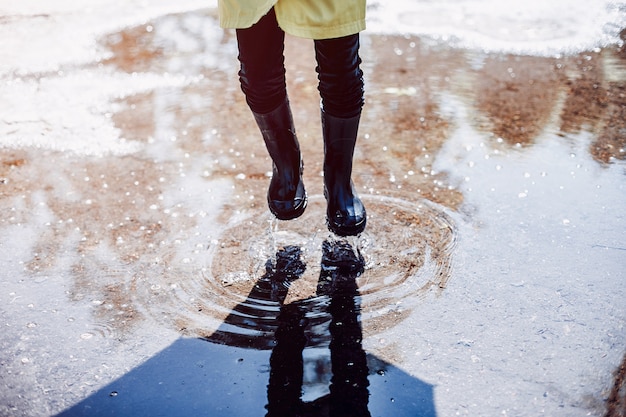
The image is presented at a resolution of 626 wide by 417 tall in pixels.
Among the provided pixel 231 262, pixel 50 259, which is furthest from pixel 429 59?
pixel 50 259

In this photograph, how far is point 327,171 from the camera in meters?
2.24

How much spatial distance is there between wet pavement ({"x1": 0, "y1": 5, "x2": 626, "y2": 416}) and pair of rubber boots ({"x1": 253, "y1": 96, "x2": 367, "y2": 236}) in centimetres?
14

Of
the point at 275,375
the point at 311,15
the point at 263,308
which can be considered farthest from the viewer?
the point at 263,308

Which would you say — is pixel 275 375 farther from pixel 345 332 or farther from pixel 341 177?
pixel 341 177

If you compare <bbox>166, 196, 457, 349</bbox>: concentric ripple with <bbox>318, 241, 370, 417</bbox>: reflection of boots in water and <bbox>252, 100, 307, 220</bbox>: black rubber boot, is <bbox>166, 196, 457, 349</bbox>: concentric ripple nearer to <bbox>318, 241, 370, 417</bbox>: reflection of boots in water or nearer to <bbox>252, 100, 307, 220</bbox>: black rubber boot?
<bbox>318, 241, 370, 417</bbox>: reflection of boots in water

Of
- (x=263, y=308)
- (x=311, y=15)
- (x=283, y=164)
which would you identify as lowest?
(x=263, y=308)

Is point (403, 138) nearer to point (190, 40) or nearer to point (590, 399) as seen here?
point (590, 399)

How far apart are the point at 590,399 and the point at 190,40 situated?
3.50 meters

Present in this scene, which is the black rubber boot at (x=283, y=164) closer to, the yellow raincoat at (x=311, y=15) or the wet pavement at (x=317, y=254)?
the wet pavement at (x=317, y=254)

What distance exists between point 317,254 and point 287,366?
1.76 ft

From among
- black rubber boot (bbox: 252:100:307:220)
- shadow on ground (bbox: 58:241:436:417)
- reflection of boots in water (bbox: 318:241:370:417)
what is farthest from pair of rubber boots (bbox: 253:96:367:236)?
shadow on ground (bbox: 58:241:436:417)

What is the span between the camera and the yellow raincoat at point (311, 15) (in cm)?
192

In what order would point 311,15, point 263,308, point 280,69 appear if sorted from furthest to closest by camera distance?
point 280,69 → point 263,308 → point 311,15

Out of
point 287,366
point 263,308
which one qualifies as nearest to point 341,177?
point 263,308
